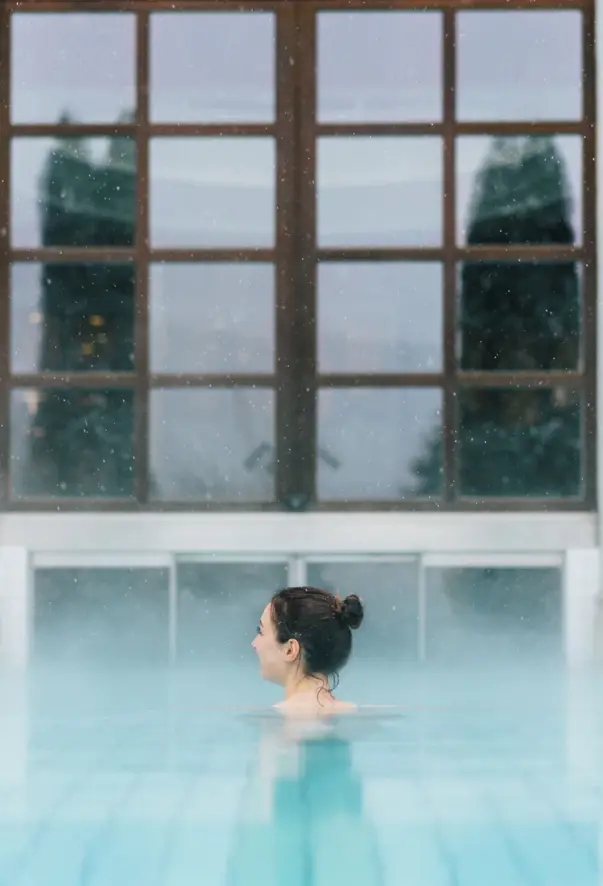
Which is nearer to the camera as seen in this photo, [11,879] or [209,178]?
[11,879]

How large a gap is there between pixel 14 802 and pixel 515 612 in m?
3.23

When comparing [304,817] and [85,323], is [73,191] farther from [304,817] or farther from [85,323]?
[304,817]

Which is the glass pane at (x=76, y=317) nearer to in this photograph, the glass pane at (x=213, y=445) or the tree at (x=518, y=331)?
the glass pane at (x=213, y=445)

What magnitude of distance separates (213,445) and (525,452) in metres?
1.20

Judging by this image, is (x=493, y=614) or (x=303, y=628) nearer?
(x=303, y=628)

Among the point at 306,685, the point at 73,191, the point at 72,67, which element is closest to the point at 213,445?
the point at 73,191

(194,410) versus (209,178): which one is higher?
(209,178)

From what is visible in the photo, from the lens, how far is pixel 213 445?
19.8 feet

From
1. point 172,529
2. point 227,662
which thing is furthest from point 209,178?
point 227,662

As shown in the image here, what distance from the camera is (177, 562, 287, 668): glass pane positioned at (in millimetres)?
5914

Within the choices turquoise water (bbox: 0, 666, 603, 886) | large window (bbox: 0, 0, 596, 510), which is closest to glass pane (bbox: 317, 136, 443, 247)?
large window (bbox: 0, 0, 596, 510)

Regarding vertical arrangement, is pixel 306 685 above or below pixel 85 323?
below

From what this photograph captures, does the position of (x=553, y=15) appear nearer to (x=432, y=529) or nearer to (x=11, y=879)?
(x=432, y=529)

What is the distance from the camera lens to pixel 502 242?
5992 mm
